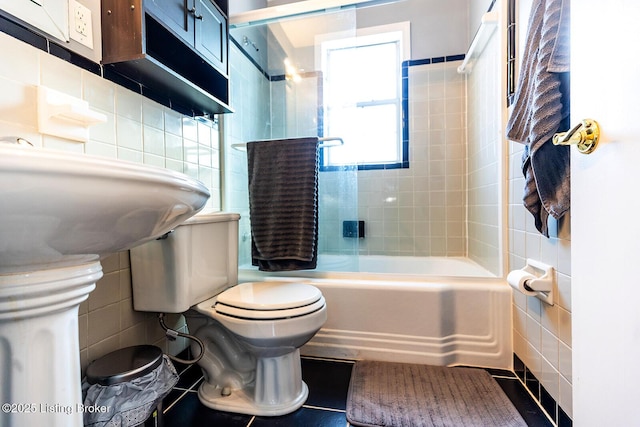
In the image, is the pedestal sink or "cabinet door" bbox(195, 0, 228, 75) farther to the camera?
"cabinet door" bbox(195, 0, 228, 75)

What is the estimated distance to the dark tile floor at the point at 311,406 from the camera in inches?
39.1

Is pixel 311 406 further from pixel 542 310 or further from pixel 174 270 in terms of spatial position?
pixel 542 310

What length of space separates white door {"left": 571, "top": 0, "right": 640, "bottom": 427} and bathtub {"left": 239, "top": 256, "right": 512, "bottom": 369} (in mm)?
753

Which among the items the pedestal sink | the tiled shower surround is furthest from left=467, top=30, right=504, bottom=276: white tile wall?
the pedestal sink

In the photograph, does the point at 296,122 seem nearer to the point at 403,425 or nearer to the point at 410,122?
the point at 410,122

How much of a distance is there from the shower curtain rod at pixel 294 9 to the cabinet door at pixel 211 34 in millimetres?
285

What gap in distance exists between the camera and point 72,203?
40 centimetres

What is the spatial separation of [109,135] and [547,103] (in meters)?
1.29

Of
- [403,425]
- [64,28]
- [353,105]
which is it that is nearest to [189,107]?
[64,28]

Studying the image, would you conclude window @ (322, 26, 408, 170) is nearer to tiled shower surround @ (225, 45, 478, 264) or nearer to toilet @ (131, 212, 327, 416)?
tiled shower surround @ (225, 45, 478, 264)

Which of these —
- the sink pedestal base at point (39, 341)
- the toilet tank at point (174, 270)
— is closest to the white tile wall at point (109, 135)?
the toilet tank at point (174, 270)

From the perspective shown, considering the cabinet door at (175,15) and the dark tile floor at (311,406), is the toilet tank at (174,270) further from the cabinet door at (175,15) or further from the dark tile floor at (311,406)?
the cabinet door at (175,15)

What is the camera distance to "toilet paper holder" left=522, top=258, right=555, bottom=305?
0.96 m

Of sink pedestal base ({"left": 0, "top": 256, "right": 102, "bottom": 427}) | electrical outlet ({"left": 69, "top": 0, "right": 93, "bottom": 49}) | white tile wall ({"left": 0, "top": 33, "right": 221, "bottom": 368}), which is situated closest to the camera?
sink pedestal base ({"left": 0, "top": 256, "right": 102, "bottom": 427})
